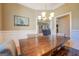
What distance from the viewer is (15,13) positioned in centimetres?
174

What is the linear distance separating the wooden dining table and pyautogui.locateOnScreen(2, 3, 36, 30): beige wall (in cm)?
20

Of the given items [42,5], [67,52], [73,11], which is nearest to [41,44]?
[67,52]

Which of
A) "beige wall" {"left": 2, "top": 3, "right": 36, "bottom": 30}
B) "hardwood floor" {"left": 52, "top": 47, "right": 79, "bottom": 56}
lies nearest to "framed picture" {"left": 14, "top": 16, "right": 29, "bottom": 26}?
"beige wall" {"left": 2, "top": 3, "right": 36, "bottom": 30}

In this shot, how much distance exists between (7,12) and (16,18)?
0.17 metres

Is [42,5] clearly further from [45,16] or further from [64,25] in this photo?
[64,25]

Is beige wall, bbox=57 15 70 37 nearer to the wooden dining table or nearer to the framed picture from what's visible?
the wooden dining table

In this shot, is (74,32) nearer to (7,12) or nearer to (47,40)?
(47,40)

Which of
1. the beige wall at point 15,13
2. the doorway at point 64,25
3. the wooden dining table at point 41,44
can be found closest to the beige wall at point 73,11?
the doorway at point 64,25

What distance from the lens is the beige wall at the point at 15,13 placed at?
1.71 metres

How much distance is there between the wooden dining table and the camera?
5.51 ft

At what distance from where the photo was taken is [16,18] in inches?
68.7

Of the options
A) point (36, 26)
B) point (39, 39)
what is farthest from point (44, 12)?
point (39, 39)

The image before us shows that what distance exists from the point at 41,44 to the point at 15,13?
641 millimetres

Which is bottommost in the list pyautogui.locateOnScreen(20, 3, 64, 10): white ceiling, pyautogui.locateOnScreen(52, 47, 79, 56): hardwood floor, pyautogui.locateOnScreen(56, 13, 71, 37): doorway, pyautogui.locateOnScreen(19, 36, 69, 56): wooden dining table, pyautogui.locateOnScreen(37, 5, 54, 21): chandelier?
pyautogui.locateOnScreen(52, 47, 79, 56): hardwood floor
